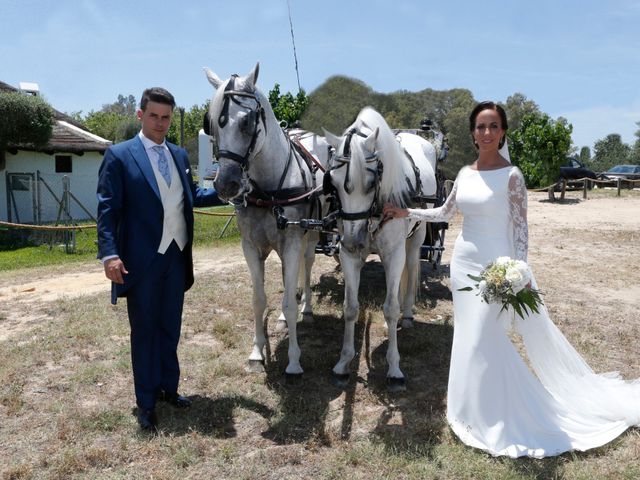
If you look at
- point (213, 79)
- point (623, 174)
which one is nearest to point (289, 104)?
point (213, 79)

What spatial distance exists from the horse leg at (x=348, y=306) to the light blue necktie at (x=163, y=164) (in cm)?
149

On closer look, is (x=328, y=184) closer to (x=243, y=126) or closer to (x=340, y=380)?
(x=243, y=126)

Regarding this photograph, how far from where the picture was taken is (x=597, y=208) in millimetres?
17375

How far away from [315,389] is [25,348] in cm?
299

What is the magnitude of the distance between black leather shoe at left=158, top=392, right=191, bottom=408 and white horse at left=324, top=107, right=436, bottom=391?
1.24m

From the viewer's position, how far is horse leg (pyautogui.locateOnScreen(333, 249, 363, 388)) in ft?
13.0

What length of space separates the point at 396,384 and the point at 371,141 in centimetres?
200

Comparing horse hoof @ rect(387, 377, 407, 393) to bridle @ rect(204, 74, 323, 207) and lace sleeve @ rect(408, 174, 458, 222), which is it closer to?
lace sleeve @ rect(408, 174, 458, 222)

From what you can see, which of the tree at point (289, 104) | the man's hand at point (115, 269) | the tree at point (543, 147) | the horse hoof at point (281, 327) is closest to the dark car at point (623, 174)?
the tree at point (543, 147)

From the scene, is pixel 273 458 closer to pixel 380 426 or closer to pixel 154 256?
pixel 380 426

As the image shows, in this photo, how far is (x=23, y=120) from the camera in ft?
47.3

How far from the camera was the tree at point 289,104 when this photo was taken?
2069 centimetres

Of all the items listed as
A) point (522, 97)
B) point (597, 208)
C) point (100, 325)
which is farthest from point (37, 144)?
point (522, 97)

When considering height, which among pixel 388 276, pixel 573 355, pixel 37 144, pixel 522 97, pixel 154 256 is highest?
pixel 522 97
